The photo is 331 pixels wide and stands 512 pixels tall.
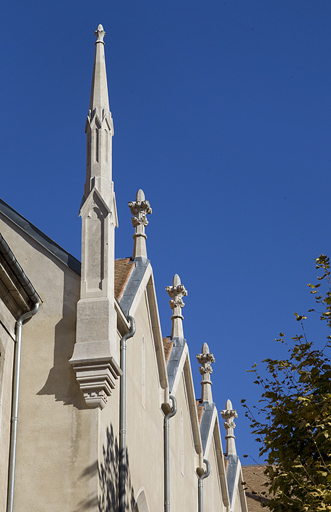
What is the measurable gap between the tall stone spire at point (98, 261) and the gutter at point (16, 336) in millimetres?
1037

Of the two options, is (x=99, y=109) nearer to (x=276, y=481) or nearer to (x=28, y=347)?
(x=28, y=347)

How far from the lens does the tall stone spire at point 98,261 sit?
65.3 feet

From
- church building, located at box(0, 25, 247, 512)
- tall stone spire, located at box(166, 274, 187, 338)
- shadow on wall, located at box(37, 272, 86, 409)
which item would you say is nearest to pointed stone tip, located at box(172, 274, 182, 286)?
tall stone spire, located at box(166, 274, 187, 338)

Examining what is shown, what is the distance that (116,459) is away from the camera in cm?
2097

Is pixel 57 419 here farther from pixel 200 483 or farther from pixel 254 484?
pixel 254 484

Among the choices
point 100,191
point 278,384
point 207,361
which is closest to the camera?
point 278,384

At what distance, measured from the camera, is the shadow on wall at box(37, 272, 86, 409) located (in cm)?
1994

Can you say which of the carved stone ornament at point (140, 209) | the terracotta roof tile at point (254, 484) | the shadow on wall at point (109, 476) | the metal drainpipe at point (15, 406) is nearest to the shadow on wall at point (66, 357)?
the metal drainpipe at point (15, 406)

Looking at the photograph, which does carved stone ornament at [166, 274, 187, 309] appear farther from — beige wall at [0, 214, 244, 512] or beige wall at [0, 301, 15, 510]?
beige wall at [0, 301, 15, 510]

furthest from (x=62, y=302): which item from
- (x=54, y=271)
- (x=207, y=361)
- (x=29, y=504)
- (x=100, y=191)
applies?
(x=207, y=361)

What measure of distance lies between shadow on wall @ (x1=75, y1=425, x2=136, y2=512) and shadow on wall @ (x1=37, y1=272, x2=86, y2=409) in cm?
124

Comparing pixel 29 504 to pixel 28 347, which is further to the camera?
pixel 28 347

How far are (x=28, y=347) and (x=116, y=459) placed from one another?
3.09 metres

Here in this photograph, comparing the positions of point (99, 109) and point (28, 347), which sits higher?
point (99, 109)
